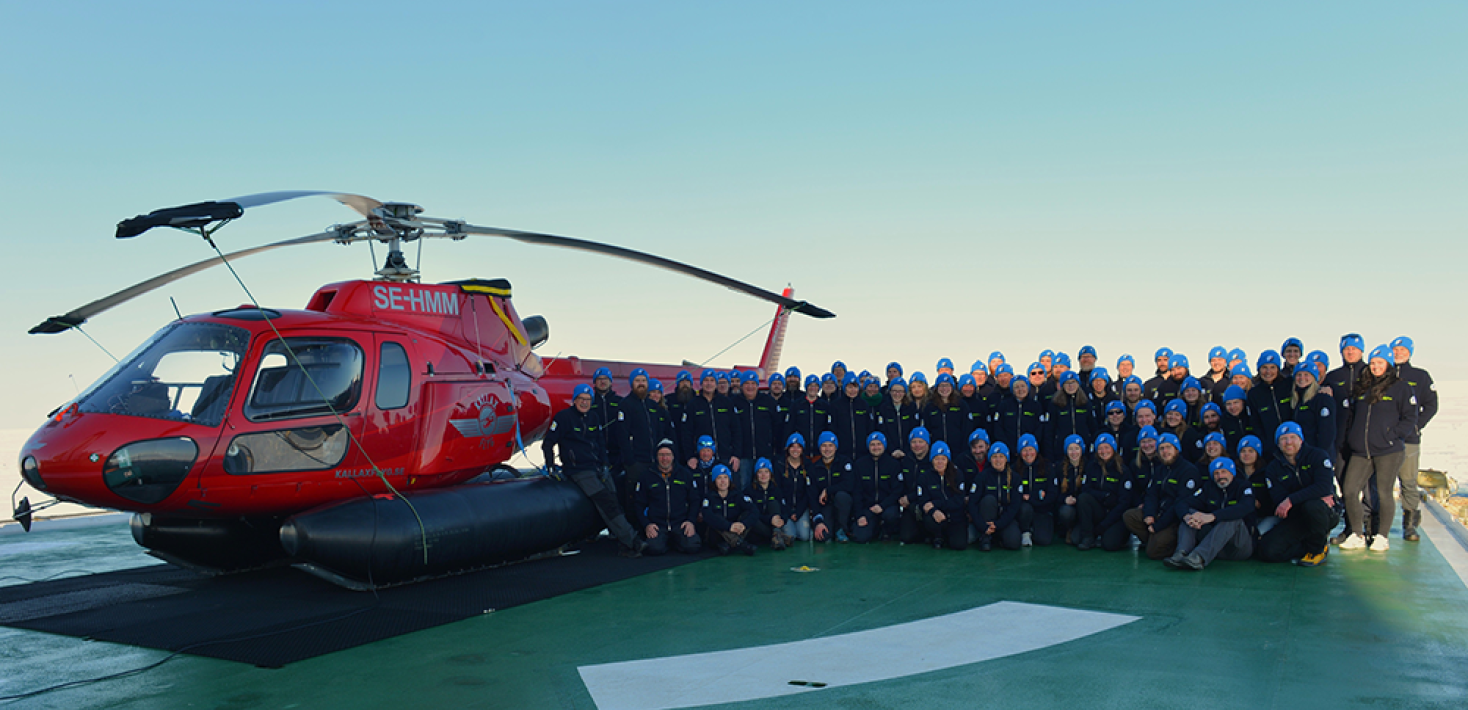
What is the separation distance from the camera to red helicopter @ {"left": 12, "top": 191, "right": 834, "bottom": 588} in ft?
20.2

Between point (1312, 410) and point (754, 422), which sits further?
point (754, 422)

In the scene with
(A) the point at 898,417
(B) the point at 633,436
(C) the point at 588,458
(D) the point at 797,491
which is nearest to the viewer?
(C) the point at 588,458

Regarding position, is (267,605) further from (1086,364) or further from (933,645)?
(1086,364)

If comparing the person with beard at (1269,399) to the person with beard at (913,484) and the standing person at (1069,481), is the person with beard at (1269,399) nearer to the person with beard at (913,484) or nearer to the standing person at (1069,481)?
the standing person at (1069,481)

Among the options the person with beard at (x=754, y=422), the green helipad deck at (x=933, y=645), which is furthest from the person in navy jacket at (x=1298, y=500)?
the person with beard at (x=754, y=422)

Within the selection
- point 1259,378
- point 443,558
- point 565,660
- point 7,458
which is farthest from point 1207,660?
point 7,458

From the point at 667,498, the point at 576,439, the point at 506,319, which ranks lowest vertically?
the point at 667,498

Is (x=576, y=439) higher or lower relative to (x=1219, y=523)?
higher

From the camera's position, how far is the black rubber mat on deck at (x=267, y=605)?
218 inches

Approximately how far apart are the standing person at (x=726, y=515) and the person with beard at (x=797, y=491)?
1.85 ft

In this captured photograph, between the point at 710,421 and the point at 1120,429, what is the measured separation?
412cm

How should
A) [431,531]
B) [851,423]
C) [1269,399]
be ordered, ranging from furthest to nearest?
1. [851,423]
2. [1269,399]
3. [431,531]

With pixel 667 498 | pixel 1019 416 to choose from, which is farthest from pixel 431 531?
pixel 1019 416

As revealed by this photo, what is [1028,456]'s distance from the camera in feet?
28.7
